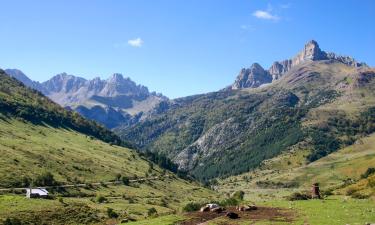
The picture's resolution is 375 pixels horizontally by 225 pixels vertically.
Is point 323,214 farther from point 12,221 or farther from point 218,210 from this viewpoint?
point 12,221

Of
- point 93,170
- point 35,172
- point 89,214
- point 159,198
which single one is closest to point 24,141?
point 93,170

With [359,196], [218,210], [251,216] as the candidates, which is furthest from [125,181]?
[251,216]

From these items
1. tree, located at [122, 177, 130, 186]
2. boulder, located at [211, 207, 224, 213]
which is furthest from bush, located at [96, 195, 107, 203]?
boulder, located at [211, 207, 224, 213]

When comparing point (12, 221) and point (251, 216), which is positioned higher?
point (251, 216)

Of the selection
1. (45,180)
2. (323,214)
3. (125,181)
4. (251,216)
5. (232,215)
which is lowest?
(125,181)

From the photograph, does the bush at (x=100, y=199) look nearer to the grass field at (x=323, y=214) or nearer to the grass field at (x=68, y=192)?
the grass field at (x=68, y=192)

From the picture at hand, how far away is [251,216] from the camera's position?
185 ft

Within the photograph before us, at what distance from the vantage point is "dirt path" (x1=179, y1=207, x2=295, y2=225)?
53.1 metres

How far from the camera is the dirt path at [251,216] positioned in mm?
53125

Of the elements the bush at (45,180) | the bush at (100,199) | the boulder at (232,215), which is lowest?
the bush at (100,199)

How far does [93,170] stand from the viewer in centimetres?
18950

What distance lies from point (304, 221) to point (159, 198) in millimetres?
134648

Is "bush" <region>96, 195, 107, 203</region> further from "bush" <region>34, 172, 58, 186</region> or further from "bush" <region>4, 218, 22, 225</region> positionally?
"bush" <region>4, 218, 22, 225</region>

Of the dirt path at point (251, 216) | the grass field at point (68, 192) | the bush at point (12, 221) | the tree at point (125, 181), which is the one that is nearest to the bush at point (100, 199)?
the grass field at point (68, 192)
